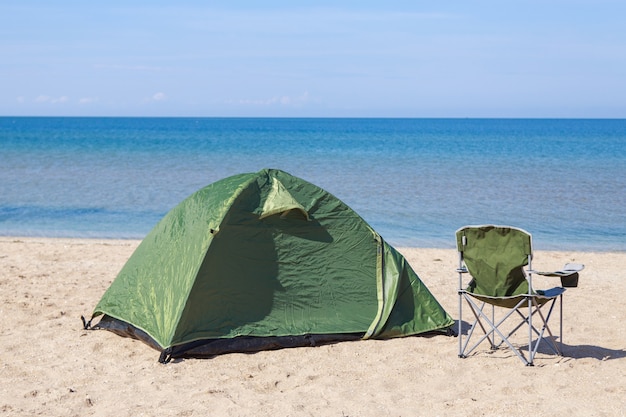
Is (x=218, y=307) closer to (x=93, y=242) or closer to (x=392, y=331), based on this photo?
(x=392, y=331)

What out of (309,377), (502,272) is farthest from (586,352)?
(309,377)

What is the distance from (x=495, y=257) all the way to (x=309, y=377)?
70.0 inches

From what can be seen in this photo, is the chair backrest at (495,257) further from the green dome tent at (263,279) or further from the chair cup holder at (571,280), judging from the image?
the green dome tent at (263,279)

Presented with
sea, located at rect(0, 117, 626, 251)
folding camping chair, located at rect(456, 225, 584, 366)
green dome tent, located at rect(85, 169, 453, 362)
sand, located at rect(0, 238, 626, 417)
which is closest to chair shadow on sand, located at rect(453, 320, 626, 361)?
sand, located at rect(0, 238, 626, 417)

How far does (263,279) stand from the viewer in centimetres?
674

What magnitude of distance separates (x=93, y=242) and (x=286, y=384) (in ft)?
29.6

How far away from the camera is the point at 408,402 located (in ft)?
17.6

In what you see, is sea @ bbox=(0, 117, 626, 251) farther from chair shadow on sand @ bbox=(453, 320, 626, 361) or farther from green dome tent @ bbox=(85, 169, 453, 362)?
chair shadow on sand @ bbox=(453, 320, 626, 361)

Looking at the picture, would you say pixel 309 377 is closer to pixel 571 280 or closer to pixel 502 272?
pixel 502 272

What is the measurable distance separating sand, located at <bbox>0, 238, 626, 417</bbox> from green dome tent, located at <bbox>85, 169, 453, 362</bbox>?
7.1 inches

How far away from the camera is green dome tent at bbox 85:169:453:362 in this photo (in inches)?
256

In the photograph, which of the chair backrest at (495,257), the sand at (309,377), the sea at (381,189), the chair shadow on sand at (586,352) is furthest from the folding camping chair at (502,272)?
the sea at (381,189)

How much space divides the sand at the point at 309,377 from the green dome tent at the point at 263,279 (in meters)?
0.18

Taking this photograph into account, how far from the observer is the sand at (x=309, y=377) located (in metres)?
5.25
